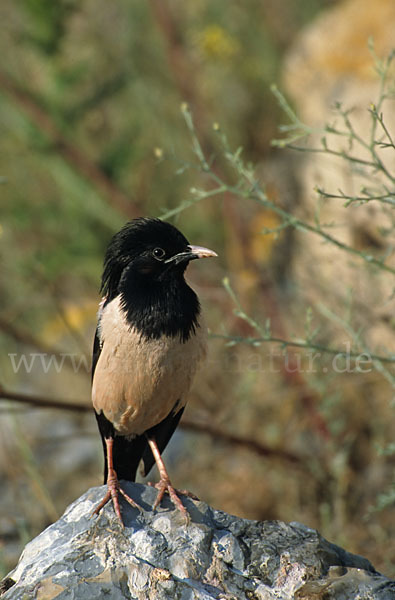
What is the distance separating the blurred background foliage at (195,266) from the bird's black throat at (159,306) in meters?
1.41

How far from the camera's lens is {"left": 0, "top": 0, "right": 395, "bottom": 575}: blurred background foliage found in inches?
245

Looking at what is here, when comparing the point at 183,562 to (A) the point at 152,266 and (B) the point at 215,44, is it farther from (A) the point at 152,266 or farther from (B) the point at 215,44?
(B) the point at 215,44

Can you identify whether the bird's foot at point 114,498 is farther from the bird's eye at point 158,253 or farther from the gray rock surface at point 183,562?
the bird's eye at point 158,253

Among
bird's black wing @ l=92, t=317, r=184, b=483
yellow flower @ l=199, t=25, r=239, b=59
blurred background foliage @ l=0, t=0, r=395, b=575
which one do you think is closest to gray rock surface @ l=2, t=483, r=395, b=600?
bird's black wing @ l=92, t=317, r=184, b=483

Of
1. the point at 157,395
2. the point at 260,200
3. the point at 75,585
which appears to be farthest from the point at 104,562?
the point at 260,200

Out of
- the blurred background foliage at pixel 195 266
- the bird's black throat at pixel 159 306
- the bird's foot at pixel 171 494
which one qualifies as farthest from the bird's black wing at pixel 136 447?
the blurred background foliage at pixel 195 266

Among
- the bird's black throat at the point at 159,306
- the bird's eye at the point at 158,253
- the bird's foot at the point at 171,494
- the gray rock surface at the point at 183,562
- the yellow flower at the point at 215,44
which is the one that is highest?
the yellow flower at the point at 215,44

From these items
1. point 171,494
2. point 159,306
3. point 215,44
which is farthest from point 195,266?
point 171,494

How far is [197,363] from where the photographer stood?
3.79 m

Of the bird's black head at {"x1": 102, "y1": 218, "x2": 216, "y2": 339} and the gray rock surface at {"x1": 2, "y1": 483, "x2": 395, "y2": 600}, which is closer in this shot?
the gray rock surface at {"x1": 2, "y1": 483, "x2": 395, "y2": 600}

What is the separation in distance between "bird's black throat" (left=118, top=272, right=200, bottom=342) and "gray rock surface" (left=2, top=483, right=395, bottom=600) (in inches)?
33.6

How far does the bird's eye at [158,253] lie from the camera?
3809 mm

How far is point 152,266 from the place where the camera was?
3.83 m

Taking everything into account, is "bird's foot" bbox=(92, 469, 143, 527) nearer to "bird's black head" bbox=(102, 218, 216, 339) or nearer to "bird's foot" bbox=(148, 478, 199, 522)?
"bird's foot" bbox=(148, 478, 199, 522)
